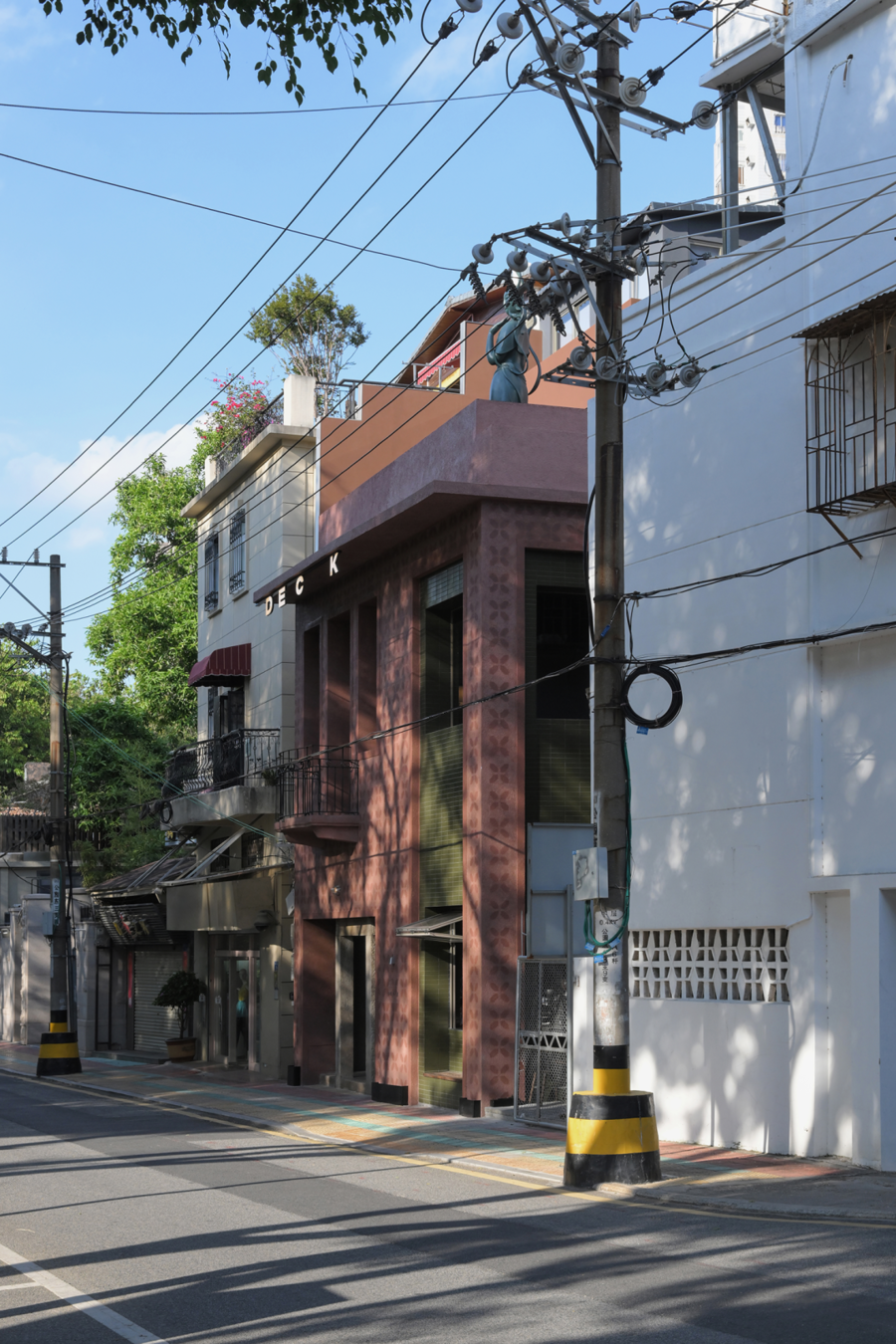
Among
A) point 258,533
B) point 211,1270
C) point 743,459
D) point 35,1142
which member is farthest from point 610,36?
point 258,533

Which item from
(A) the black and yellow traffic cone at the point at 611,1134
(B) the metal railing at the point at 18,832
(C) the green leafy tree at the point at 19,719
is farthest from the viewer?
(C) the green leafy tree at the point at 19,719

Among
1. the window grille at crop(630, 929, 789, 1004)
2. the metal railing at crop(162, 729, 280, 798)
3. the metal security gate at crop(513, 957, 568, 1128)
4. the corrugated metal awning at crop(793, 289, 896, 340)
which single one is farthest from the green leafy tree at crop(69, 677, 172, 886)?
the corrugated metal awning at crop(793, 289, 896, 340)

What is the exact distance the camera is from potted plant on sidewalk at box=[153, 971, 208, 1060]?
32.6m

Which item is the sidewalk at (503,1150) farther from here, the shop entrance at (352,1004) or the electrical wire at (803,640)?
the electrical wire at (803,640)

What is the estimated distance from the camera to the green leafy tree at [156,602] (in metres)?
48.9

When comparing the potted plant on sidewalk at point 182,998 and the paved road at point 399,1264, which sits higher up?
the paved road at point 399,1264

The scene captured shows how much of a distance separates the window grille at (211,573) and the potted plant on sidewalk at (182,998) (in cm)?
834

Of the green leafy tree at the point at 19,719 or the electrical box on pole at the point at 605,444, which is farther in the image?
the green leafy tree at the point at 19,719

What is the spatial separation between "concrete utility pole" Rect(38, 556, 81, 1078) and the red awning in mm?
3272

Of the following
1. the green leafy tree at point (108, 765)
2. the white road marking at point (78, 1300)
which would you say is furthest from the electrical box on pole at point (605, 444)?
the green leafy tree at point (108, 765)

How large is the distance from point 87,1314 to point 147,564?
4279 cm

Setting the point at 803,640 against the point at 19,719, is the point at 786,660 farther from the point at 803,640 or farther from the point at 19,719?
the point at 19,719

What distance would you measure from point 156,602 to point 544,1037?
105ft

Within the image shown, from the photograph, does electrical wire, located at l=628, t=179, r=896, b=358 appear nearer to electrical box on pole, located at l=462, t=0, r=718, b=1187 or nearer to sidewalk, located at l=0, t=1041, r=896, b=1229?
electrical box on pole, located at l=462, t=0, r=718, b=1187
